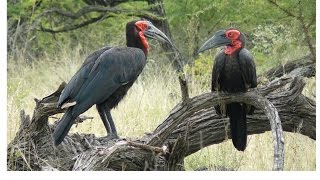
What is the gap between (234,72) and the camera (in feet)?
16.3

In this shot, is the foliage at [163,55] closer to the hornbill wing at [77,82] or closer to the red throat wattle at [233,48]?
the red throat wattle at [233,48]

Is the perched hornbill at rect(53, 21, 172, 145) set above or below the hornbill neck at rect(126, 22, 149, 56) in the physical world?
below

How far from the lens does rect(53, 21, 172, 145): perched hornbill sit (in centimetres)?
483

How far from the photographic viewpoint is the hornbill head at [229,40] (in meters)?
5.00

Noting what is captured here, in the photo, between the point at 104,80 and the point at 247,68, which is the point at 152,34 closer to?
the point at 104,80

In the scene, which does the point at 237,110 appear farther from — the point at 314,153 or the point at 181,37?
the point at 181,37

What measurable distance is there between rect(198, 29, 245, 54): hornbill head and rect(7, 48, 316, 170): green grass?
0.72m

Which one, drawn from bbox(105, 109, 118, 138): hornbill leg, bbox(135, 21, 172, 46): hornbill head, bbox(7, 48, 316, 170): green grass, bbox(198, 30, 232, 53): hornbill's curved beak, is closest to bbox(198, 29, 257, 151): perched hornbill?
bbox(198, 30, 232, 53): hornbill's curved beak

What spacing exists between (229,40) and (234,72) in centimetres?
23

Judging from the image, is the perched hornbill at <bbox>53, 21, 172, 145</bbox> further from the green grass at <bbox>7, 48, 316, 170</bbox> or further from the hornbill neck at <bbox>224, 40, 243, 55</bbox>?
the green grass at <bbox>7, 48, 316, 170</bbox>

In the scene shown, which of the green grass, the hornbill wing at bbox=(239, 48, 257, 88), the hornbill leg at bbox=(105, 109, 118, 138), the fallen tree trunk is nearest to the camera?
the fallen tree trunk

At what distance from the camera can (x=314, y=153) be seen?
17.9 ft

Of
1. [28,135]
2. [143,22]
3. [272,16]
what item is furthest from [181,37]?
[28,135]

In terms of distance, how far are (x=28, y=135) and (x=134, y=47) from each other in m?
0.96
